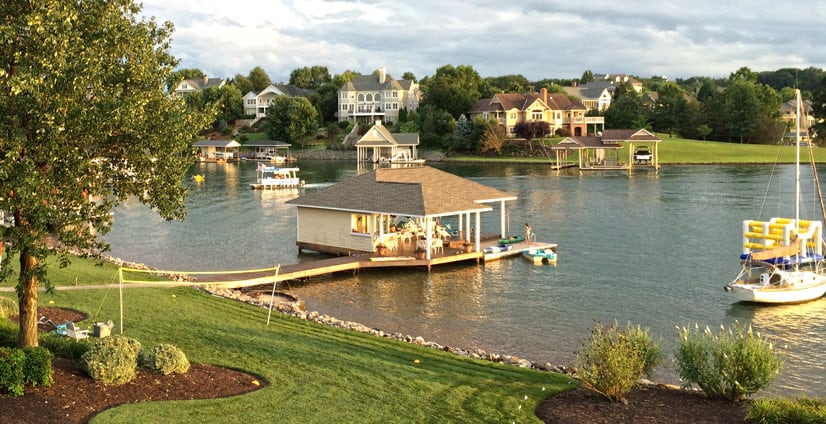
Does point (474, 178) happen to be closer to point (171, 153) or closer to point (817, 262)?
point (817, 262)

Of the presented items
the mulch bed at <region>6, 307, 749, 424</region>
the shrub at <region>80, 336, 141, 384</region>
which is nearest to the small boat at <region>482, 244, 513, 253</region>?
the mulch bed at <region>6, 307, 749, 424</region>

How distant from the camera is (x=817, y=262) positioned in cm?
3222

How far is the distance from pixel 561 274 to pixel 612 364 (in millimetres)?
A: 19850

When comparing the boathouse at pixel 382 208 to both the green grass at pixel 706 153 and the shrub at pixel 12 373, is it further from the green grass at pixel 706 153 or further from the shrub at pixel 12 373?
the green grass at pixel 706 153

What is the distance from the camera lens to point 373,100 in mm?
146500

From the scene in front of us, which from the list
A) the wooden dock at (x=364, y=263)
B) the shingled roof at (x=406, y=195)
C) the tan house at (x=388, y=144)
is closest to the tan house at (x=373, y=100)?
the tan house at (x=388, y=144)

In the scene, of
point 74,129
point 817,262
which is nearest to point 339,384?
point 74,129

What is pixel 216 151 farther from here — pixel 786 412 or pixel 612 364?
pixel 786 412

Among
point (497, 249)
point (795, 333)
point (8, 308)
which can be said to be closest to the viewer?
point (8, 308)

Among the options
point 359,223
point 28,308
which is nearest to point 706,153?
point 359,223

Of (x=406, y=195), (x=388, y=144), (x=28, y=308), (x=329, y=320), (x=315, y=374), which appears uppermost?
(x=388, y=144)

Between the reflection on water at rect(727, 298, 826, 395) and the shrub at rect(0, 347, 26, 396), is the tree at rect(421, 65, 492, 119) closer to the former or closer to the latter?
the reflection on water at rect(727, 298, 826, 395)

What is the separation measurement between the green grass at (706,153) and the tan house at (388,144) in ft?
21.0

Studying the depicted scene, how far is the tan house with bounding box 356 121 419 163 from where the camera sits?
120188 mm
